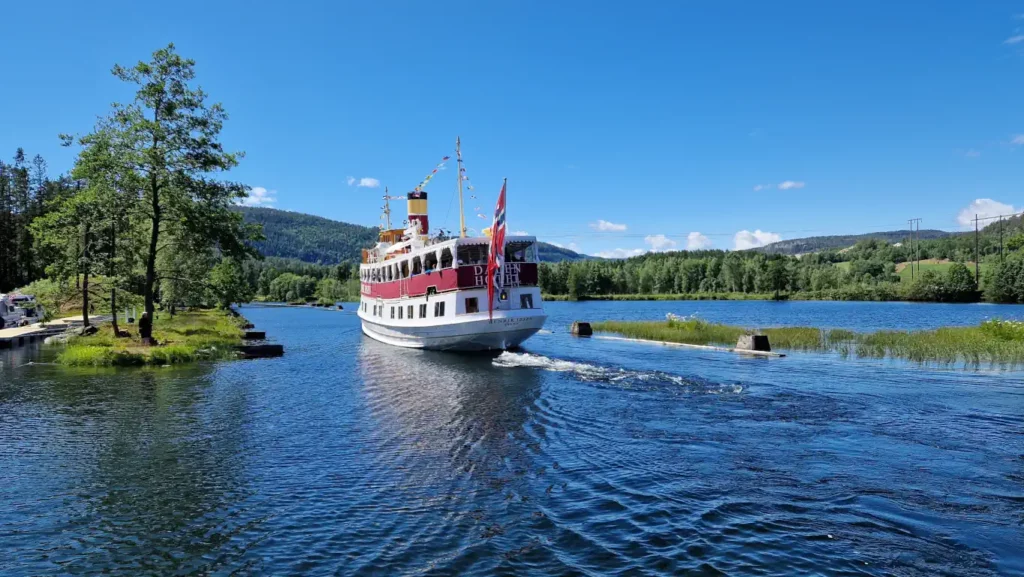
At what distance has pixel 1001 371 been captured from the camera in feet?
98.2

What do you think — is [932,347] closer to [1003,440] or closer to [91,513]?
[1003,440]

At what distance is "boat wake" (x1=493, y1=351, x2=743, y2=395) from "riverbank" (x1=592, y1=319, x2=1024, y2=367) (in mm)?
15609

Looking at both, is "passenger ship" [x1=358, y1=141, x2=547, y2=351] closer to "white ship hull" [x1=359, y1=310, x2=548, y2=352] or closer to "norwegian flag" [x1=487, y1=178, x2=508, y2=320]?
"white ship hull" [x1=359, y1=310, x2=548, y2=352]

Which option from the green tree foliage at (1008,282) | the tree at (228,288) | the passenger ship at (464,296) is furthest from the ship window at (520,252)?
the green tree foliage at (1008,282)

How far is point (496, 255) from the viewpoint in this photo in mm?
38344

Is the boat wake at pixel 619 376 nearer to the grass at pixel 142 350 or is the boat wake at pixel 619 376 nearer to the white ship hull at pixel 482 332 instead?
the white ship hull at pixel 482 332

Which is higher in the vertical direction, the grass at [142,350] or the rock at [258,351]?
the grass at [142,350]

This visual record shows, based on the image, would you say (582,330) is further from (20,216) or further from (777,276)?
(777,276)

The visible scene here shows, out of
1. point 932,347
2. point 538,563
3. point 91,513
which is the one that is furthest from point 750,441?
point 932,347

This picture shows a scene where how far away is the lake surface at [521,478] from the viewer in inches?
413

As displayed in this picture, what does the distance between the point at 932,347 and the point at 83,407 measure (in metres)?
43.4

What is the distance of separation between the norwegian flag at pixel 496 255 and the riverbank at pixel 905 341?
16.5 metres

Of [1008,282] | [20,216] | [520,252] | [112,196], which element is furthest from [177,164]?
[1008,282]

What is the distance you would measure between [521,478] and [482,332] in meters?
26.4
